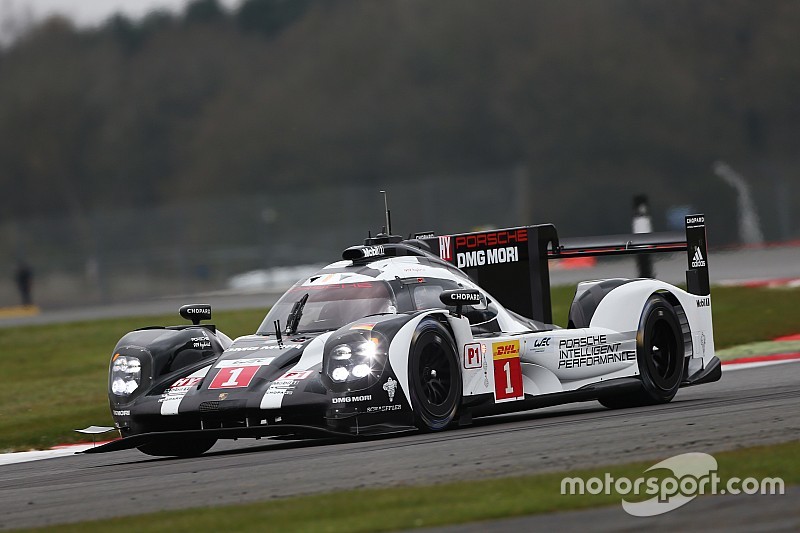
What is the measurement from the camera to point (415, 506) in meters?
5.98

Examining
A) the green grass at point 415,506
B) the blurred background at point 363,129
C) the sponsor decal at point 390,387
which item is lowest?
the green grass at point 415,506

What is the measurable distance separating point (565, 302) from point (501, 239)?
2.42 m

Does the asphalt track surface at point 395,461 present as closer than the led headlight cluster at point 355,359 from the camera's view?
Yes

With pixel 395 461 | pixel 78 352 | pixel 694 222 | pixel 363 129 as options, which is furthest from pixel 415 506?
pixel 363 129

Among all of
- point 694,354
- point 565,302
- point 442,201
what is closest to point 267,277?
point 442,201

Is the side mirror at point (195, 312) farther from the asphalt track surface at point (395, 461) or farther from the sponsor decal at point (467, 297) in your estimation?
the sponsor decal at point (467, 297)

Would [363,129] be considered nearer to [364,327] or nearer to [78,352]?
[78,352]

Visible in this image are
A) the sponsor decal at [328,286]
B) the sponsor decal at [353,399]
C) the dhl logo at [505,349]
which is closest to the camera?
the sponsor decal at [353,399]

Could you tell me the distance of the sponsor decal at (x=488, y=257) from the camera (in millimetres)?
11562

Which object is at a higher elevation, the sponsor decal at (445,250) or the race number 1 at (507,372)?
the sponsor decal at (445,250)

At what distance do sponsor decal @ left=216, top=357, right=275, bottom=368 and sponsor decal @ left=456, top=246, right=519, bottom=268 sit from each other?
277 cm

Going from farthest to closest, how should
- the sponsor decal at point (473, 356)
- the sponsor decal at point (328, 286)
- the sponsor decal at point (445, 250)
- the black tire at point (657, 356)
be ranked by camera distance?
the sponsor decal at point (445, 250) → the black tire at point (657, 356) → the sponsor decal at point (328, 286) → the sponsor decal at point (473, 356)

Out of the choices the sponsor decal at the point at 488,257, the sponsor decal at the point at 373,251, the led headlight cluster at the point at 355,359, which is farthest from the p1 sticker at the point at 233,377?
the sponsor decal at the point at 488,257

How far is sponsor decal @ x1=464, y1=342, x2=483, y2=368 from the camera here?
31.5 feet
